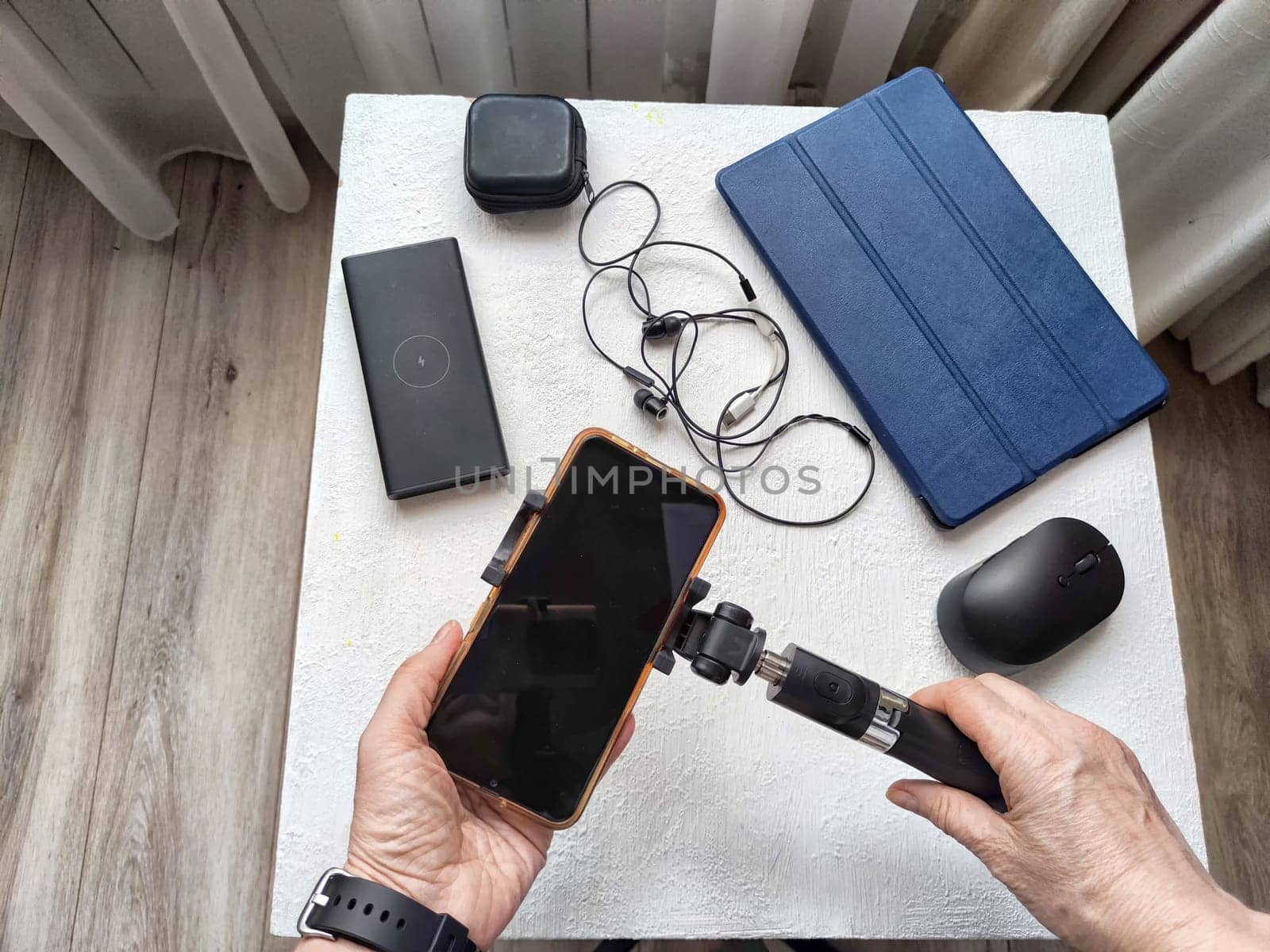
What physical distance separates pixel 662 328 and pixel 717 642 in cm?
28

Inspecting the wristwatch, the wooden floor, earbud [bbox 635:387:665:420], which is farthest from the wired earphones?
the wooden floor

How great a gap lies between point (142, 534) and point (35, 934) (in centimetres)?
53

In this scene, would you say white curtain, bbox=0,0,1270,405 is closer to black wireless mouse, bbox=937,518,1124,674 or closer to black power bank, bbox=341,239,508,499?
black power bank, bbox=341,239,508,499

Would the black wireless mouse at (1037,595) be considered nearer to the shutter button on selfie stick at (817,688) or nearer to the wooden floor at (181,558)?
the shutter button on selfie stick at (817,688)

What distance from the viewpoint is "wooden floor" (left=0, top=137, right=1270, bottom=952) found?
1106mm

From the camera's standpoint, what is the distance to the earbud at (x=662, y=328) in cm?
69

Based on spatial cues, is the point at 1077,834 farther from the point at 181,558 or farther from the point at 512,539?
the point at 181,558

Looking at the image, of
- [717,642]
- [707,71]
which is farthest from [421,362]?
[707,71]

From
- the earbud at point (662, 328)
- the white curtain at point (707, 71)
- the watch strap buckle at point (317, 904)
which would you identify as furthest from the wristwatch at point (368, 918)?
the white curtain at point (707, 71)

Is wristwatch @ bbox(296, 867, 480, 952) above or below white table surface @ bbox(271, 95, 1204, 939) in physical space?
below

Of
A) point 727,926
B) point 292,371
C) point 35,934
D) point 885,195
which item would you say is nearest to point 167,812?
point 35,934

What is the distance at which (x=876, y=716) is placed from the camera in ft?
1.75

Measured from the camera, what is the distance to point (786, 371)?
702 mm

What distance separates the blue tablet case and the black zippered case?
0.13m
